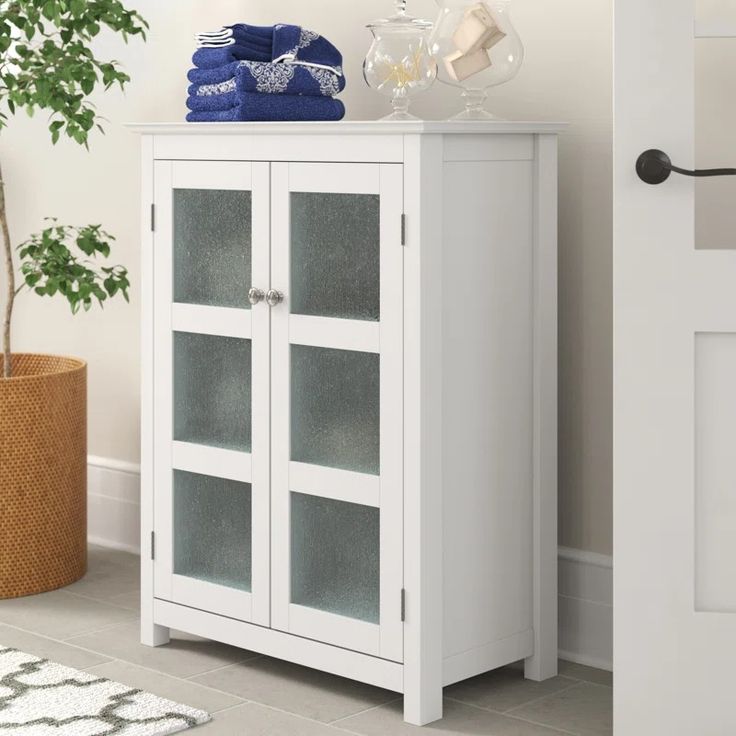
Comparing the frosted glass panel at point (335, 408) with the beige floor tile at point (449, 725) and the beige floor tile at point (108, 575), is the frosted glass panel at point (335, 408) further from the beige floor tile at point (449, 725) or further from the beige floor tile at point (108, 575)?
the beige floor tile at point (108, 575)

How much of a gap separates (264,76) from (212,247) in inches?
13.3

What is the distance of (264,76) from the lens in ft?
8.25

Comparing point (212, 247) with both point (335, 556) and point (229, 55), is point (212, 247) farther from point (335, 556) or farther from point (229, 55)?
point (335, 556)

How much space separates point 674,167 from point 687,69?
15 centimetres

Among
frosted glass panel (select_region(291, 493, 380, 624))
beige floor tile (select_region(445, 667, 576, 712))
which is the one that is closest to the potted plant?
frosted glass panel (select_region(291, 493, 380, 624))

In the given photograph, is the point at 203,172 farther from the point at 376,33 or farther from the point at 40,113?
the point at 40,113

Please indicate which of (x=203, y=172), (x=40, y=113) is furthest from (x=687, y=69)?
(x=40, y=113)

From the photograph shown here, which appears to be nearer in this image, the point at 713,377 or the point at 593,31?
the point at 713,377

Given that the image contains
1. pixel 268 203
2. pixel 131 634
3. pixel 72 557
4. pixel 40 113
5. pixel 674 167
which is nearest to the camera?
pixel 674 167

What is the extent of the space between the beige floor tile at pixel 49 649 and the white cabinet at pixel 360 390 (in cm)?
20

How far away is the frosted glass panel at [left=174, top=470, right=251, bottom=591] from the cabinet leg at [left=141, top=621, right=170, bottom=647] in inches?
5.4

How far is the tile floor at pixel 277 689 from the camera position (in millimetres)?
2320

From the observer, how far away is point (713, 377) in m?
2.06

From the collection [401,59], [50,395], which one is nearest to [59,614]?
[50,395]
